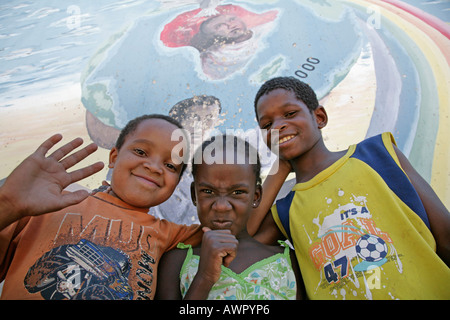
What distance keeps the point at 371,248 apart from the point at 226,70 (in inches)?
49.6

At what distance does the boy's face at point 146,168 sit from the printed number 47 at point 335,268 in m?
0.52

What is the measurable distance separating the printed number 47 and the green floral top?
10cm

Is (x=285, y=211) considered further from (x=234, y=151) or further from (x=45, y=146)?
(x=45, y=146)

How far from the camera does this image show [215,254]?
0.76 m

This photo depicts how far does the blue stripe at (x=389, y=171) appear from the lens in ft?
2.94

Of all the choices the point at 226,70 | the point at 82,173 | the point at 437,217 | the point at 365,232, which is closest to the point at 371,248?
the point at 365,232

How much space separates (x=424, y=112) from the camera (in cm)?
152

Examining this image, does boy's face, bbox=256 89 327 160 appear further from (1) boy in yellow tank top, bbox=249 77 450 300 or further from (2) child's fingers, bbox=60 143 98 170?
(2) child's fingers, bbox=60 143 98 170

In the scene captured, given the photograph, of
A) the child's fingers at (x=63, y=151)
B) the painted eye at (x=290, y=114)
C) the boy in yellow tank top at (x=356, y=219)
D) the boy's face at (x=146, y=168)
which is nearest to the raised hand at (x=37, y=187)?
the child's fingers at (x=63, y=151)

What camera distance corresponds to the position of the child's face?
939 millimetres

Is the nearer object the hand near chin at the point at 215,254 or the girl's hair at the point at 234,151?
the hand near chin at the point at 215,254

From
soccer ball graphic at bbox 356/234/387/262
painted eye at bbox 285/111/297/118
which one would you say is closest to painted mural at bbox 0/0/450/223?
painted eye at bbox 285/111/297/118

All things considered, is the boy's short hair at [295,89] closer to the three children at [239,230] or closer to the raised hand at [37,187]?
the three children at [239,230]
